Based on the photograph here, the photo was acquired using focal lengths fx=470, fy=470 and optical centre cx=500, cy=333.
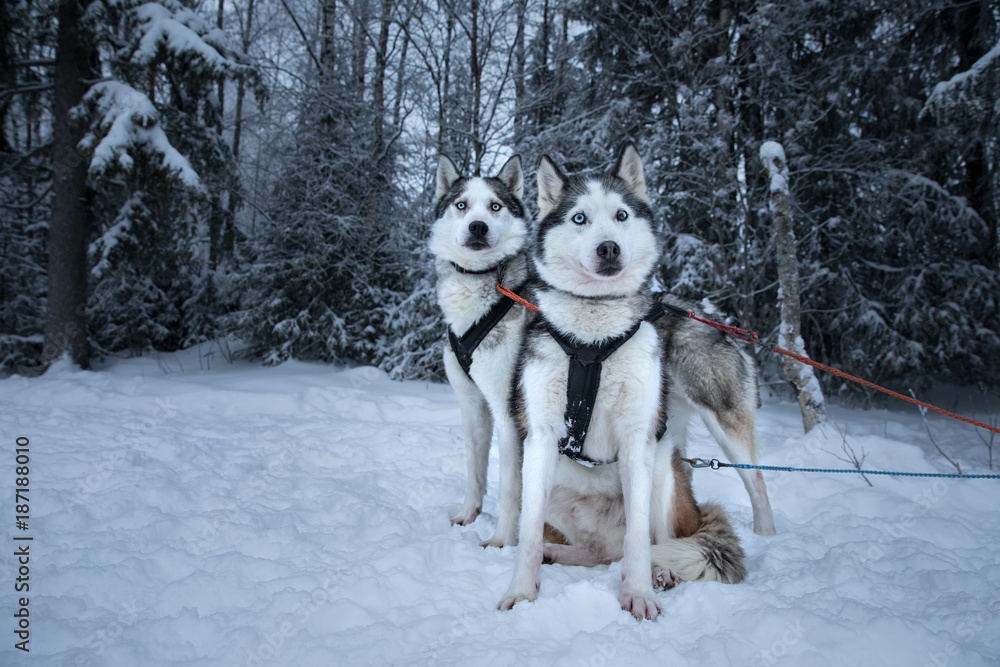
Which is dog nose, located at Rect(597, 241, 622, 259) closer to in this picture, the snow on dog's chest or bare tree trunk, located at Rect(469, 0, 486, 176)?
the snow on dog's chest

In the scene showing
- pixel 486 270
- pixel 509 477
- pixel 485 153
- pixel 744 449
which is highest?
pixel 485 153

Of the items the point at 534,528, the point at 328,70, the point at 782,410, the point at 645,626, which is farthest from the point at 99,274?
the point at 782,410

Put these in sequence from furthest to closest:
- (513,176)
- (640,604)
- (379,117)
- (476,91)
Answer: (379,117)
(476,91)
(513,176)
(640,604)

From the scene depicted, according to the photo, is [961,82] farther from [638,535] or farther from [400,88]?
[400,88]

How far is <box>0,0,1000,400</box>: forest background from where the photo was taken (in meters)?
7.15

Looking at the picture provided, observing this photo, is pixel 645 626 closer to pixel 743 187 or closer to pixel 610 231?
pixel 610 231

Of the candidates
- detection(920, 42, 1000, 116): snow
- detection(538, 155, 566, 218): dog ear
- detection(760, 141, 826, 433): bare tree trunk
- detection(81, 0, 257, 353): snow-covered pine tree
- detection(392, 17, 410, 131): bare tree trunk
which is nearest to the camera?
detection(538, 155, 566, 218): dog ear

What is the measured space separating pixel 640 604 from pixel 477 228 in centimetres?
211

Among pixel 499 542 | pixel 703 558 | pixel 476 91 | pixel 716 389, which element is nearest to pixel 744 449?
pixel 716 389

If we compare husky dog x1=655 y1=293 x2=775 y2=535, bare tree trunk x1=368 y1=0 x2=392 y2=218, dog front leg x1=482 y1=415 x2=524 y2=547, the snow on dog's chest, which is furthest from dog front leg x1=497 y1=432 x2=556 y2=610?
bare tree trunk x1=368 y1=0 x2=392 y2=218

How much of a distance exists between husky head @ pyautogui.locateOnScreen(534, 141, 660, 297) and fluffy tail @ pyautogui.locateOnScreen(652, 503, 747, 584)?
1.17 m

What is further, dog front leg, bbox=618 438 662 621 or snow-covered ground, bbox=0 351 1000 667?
dog front leg, bbox=618 438 662 621

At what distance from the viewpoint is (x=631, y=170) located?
2.47 metres

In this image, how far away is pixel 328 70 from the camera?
9812 mm
